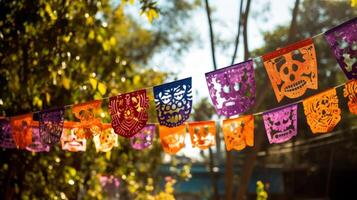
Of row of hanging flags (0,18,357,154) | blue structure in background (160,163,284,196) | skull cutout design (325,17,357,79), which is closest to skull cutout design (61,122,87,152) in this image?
row of hanging flags (0,18,357,154)

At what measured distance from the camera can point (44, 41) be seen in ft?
19.3

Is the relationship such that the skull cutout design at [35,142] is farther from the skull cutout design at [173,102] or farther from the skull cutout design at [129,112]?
the skull cutout design at [173,102]

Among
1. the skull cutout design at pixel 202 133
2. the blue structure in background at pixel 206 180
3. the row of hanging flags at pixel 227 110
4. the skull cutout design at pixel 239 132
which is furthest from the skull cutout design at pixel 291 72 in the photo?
the blue structure in background at pixel 206 180

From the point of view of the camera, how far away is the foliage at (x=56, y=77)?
18.6ft

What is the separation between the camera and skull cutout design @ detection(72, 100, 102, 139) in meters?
4.70

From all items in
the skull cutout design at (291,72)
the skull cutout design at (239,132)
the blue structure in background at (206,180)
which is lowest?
the blue structure in background at (206,180)

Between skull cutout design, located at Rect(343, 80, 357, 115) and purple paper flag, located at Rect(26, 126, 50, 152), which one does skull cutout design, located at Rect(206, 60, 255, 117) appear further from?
purple paper flag, located at Rect(26, 126, 50, 152)

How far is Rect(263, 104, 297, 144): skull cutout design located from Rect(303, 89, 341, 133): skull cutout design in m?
0.26

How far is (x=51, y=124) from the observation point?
192 inches

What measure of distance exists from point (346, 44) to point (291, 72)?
559 mm

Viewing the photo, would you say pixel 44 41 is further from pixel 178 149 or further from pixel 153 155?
pixel 153 155

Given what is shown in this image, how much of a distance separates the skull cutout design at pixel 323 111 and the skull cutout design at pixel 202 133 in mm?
1384

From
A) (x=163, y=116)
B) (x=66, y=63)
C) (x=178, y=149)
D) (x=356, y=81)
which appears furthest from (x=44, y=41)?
(x=356, y=81)

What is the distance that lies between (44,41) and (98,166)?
2014 millimetres
